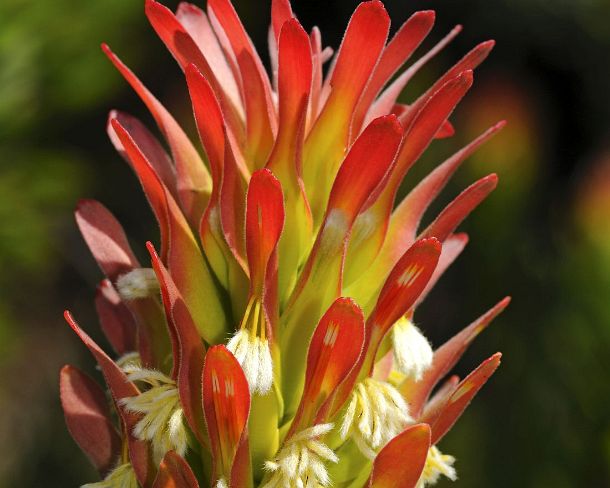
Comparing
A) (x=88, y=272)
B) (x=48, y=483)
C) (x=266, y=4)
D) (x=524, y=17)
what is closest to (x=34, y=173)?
(x=48, y=483)

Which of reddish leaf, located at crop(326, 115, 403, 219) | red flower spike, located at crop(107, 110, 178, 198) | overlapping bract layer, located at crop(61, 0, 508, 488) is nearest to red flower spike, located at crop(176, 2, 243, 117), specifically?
overlapping bract layer, located at crop(61, 0, 508, 488)

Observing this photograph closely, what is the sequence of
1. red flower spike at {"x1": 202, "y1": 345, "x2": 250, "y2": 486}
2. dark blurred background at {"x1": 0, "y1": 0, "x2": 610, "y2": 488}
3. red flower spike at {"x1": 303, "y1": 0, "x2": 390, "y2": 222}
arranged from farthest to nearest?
dark blurred background at {"x1": 0, "y1": 0, "x2": 610, "y2": 488} < red flower spike at {"x1": 303, "y1": 0, "x2": 390, "y2": 222} < red flower spike at {"x1": 202, "y1": 345, "x2": 250, "y2": 486}

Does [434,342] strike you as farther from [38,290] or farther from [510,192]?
[38,290]

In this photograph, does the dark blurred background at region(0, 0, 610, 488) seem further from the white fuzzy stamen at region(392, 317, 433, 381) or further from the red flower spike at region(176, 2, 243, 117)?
the white fuzzy stamen at region(392, 317, 433, 381)

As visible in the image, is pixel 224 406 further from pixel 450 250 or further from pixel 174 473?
pixel 450 250

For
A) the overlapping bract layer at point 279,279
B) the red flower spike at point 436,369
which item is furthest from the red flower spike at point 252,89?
the red flower spike at point 436,369

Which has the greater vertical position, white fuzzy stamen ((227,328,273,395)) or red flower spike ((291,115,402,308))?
red flower spike ((291,115,402,308))

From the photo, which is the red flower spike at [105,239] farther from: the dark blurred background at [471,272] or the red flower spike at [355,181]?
the dark blurred background at [471,272]
